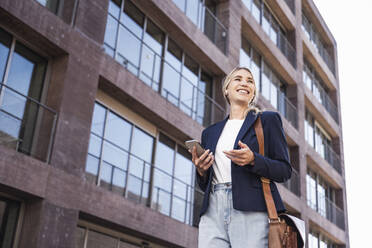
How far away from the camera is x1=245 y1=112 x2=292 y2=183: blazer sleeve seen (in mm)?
2797

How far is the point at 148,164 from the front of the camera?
14.6 metres

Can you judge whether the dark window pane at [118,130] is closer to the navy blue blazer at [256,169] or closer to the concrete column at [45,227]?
the concrete column at [45,227]

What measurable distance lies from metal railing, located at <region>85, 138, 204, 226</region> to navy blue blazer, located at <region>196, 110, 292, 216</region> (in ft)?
31.6

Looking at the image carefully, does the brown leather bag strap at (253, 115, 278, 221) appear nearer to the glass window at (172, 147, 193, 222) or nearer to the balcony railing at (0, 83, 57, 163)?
the balcony railing at (0, 83, 57, 163)

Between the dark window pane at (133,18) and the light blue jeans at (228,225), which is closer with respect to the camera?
the light blue jeans at (228,225)

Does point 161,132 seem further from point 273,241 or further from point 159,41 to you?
point 273,241

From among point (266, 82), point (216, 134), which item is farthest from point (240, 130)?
point (266, 82)

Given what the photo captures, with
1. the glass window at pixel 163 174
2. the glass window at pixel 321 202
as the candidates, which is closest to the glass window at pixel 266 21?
the glass window at pixel 321 202

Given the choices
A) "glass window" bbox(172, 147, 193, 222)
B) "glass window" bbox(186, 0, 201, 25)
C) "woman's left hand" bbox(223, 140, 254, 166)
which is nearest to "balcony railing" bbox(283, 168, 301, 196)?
"glass window" bbox(172, 147, 193, 222)

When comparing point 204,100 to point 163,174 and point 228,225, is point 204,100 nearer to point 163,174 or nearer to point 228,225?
point 163,174

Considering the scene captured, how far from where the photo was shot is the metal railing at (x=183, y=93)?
587 inches

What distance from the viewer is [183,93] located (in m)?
16.6

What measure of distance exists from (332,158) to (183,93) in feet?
54.6

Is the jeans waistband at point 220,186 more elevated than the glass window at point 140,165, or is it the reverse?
the glass window at point 140,165
